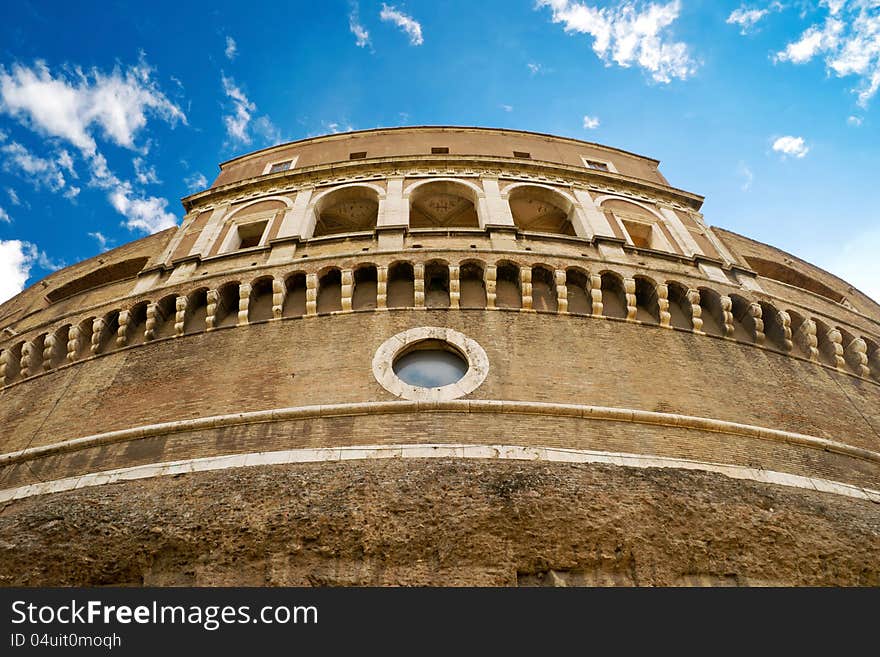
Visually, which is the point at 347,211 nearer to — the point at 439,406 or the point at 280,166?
the point at 280,166

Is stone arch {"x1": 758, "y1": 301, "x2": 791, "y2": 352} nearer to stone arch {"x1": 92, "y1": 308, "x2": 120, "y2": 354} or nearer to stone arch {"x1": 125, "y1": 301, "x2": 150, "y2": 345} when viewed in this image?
stone arch {"x1": 125, "y1": 301, "x2": 150, "y2": 345}

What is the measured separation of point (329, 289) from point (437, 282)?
1.70 m

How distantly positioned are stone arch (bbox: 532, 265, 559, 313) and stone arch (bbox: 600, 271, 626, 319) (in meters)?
0.78

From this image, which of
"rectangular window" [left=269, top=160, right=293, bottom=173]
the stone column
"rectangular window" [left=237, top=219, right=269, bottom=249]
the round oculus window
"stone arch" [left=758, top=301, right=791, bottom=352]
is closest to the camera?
the round oculus window

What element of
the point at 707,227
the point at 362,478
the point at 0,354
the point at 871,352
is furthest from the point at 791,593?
the point at 0,354

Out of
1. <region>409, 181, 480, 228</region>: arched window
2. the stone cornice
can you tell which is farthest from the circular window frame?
the stone cornice

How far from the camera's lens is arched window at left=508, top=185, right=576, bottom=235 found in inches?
489

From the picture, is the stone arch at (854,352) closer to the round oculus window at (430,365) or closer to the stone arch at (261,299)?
the round oculus window at (430,365)

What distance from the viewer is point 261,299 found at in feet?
30.2

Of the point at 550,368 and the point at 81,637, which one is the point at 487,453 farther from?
the point at 81,637

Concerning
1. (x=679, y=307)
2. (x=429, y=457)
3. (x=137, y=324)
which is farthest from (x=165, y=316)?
(x=679, y=307)

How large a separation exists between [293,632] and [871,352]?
34.3ft

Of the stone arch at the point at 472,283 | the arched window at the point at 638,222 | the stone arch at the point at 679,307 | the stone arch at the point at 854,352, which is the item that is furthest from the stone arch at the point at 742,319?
the stone arch at the point at 472,283

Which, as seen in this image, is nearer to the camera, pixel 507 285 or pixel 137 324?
pixel 507 285
